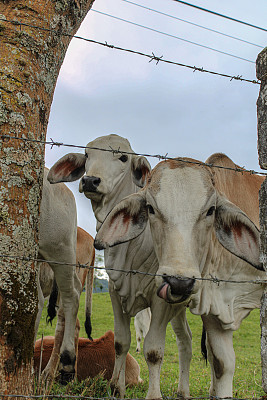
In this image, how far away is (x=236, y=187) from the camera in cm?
528

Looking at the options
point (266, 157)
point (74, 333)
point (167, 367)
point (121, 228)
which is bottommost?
point (167, 367)

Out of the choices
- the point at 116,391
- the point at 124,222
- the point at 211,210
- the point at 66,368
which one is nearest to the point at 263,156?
the point at 211,210

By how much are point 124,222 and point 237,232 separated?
87 cm

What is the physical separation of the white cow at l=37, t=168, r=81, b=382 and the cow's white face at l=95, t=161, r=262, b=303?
152 centimetres

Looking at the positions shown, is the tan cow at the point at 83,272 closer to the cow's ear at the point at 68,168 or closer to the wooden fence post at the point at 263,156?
the cow's ear at the point at 68,168

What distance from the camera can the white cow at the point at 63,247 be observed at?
5329mm

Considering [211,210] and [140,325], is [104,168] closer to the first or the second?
[211,210]

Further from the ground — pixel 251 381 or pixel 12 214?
pixel 12 214

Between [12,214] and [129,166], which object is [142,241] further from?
[12,214]

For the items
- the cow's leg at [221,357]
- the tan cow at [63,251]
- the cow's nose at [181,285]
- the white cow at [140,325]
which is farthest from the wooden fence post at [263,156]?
the white cow at [140,325]

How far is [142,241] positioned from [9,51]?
226cm

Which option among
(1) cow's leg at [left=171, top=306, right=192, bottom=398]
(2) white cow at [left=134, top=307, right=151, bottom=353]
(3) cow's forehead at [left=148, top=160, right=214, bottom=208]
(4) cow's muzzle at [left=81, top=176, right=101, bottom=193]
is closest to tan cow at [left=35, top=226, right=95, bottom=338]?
(1) cow's leg at [left=171, top=306, right=192, bottom=398]

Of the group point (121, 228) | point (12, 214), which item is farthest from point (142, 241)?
point (12, 214)

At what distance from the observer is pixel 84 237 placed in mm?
8016
